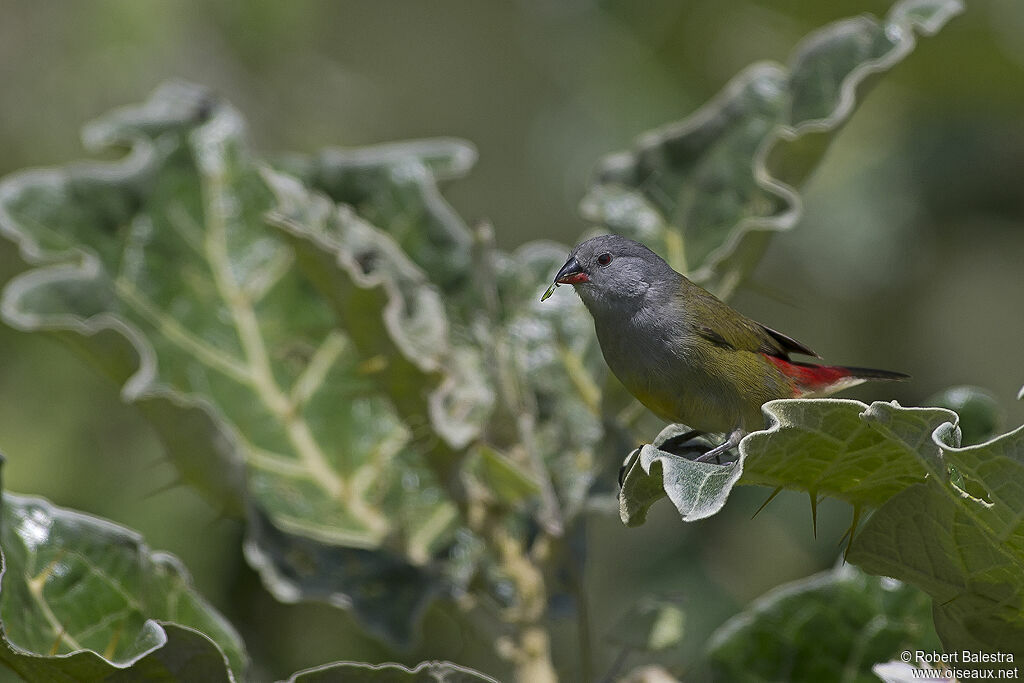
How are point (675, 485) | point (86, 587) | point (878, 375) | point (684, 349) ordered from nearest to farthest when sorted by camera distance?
point (675, 485), point (86, 587), point (684, 349), point (878, 375)

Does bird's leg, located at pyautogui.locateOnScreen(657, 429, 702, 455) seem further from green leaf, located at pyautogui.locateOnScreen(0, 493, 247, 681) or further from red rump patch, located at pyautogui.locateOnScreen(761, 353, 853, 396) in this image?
green leaf, located at pyautogui.locateOnScreen(0, 493, 247, 681)

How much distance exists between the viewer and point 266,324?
9.07 ft

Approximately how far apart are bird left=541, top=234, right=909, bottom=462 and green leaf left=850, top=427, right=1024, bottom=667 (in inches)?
16.2

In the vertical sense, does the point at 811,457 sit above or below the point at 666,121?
above

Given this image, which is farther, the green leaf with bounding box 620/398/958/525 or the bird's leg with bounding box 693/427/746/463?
the bird's leg with bounding box 693/427/746/463

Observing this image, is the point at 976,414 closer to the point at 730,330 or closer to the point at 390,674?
the point at 730,330

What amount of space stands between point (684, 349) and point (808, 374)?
0.34 meters

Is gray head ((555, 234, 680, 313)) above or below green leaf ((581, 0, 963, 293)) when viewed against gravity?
below

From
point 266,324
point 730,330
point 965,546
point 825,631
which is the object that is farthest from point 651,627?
point 266,324

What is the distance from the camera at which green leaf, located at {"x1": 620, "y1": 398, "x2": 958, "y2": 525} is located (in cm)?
149

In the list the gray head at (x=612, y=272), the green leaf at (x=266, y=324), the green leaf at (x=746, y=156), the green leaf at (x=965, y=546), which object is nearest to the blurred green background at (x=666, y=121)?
the green leaf at (x=266, y=324)

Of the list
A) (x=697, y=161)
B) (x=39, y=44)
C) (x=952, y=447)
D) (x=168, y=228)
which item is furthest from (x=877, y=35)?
(x=39, y=44)

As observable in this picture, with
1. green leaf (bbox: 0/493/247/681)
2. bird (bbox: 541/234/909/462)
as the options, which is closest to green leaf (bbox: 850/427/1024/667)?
bird (bbox: 541/234/909/462)

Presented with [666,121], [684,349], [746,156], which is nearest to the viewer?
[684,349]
